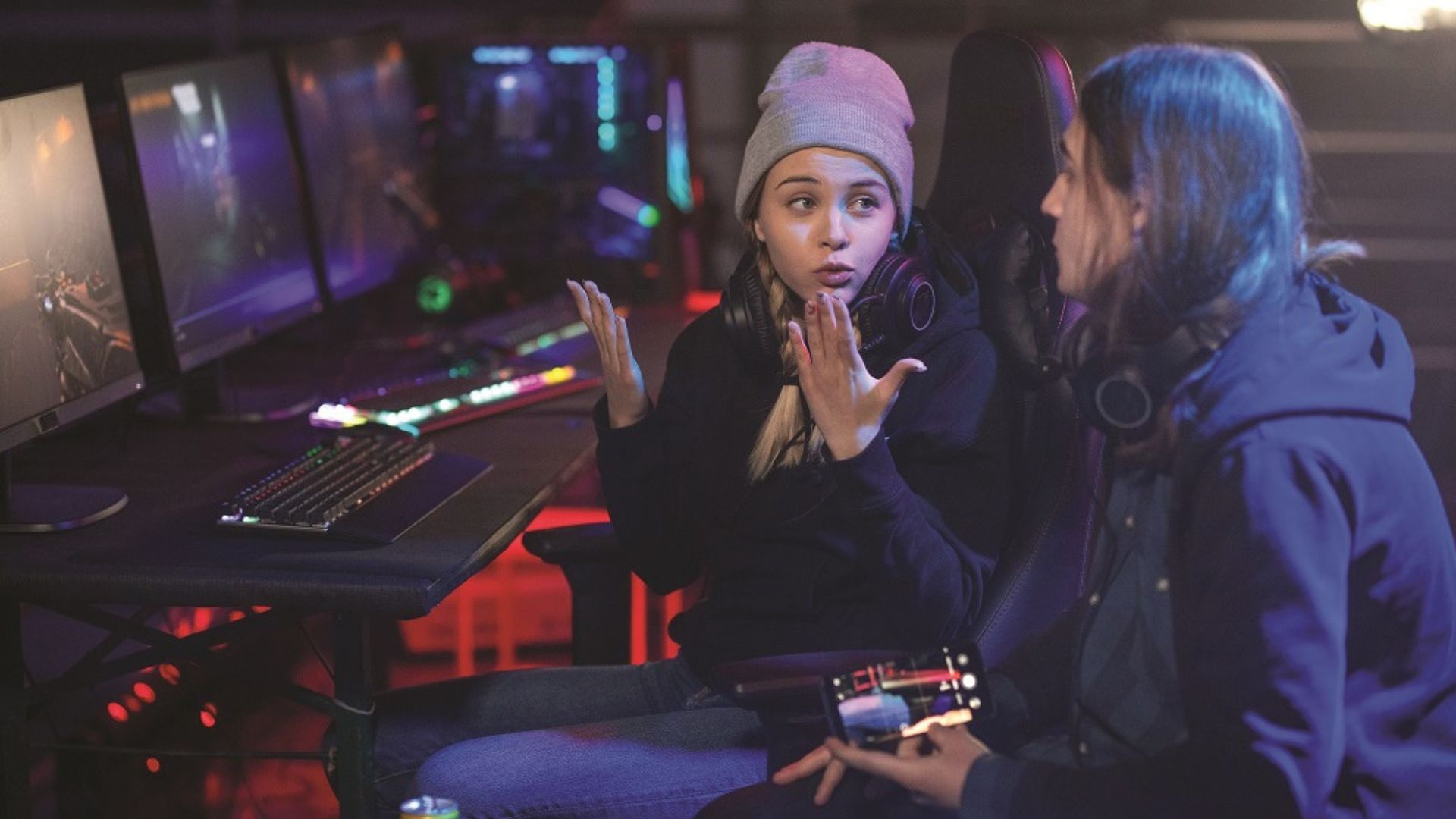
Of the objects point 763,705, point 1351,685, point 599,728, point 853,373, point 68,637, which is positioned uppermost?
point 853,373

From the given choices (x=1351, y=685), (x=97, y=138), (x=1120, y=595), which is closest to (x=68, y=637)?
(x=97, y=138)

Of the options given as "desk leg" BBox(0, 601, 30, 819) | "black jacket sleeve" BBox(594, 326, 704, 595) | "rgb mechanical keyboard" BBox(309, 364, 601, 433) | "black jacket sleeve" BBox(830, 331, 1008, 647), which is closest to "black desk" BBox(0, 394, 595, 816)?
"desk leg" BBox(0, 601, 30, 819)

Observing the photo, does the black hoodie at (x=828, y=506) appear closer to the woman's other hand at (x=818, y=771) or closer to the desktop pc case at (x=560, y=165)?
the woman's other hand at (x=818, y=771)

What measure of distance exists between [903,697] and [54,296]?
1180 mm

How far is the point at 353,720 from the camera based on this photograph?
1.72m

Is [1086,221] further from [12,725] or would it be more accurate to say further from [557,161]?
[557,161]

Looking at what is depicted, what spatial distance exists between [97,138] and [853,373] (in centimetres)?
146

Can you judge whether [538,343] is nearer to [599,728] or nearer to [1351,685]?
[599,728]

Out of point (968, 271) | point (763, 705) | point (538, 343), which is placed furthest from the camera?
point (538, 343)

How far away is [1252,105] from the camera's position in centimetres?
123

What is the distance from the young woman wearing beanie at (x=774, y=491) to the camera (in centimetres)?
165

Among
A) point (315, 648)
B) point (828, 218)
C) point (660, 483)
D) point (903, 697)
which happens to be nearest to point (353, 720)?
point (315, 648)

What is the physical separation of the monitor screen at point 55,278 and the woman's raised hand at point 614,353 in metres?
0.65

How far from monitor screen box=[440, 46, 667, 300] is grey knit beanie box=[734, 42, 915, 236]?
4.59 feet
